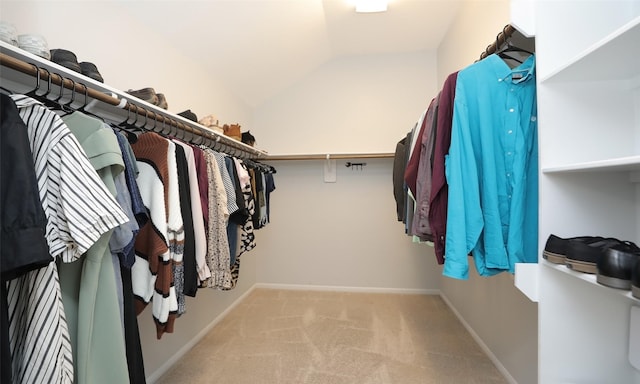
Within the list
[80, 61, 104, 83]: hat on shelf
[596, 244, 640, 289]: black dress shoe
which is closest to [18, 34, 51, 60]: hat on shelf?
[80, 61, 104, 83]: hat on shelf

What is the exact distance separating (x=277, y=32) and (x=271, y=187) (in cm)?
133

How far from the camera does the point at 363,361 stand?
67.9 inches

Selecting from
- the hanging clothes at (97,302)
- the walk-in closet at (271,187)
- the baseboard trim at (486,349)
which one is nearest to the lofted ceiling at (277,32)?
the walk-in closet at (271,187)

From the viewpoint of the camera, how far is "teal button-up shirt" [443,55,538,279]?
3.02 feet

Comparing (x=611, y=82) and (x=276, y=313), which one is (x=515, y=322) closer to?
(x=611, y=82)

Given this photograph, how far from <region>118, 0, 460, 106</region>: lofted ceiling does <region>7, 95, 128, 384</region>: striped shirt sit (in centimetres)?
122

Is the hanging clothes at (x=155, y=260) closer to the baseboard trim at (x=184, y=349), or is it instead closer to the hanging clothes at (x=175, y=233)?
the hanging clothes at (x=175, y=233)

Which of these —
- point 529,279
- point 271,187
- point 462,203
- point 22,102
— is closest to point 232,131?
point 271,187

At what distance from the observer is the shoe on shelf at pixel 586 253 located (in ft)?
2.16

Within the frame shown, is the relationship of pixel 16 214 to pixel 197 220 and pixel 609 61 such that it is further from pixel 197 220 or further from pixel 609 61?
pixel 609 61

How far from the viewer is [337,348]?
1.87 meters

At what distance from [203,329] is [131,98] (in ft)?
5.91

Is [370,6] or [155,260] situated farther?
[370,6]

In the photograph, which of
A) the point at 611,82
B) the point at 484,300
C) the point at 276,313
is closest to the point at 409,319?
the point at 484,300
